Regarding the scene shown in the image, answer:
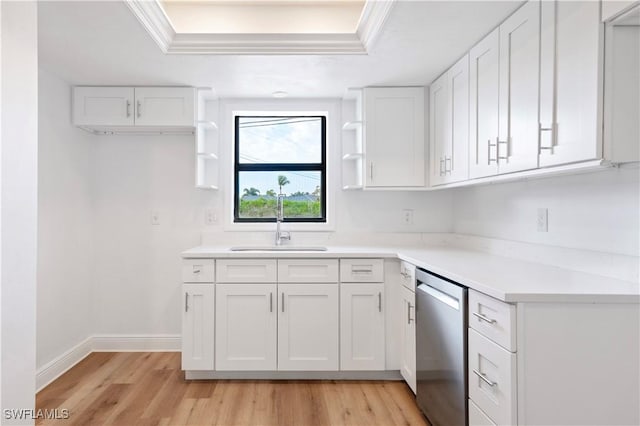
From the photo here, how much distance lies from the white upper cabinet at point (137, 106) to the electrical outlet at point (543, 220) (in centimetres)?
242

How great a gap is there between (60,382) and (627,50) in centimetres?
359

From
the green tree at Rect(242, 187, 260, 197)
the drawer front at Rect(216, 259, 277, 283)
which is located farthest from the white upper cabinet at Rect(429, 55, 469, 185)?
the green tree at Rect(242, 187, 260, 197)

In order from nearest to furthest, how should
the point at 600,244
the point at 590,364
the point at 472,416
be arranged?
the point at 590,364 → the point at 472,416 → the point at 600,244

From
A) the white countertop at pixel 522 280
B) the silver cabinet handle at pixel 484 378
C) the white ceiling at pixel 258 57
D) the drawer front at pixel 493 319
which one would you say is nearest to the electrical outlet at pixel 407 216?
the white countertop at pixel 522 280

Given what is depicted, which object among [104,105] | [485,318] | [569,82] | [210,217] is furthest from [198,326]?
[569,82]

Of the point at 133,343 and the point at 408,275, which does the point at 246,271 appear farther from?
the point at 133,343

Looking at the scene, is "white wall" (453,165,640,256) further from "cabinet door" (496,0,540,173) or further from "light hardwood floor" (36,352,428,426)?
"light hardwood floor" (36,352,428,426)

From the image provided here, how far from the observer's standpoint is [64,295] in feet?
9.66

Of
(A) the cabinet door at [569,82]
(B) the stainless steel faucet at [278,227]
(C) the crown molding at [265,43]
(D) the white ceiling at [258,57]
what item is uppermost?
(C) the crown molding at [265,43]

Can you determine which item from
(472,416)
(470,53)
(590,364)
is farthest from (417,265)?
(470,53)

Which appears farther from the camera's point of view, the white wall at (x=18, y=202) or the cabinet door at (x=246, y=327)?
the cabinet door at (x=246, y=327)

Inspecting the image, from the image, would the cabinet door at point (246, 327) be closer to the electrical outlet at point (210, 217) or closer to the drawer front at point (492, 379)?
the electrical outlet at point (210, 217)

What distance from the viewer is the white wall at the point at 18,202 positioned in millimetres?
1313

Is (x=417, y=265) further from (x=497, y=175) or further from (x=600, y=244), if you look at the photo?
(x=600, y=244)
